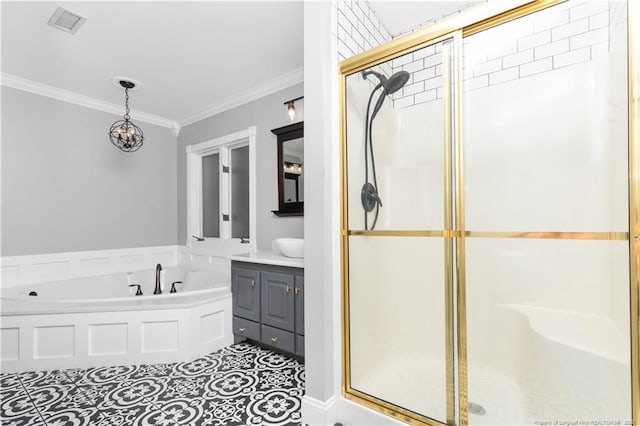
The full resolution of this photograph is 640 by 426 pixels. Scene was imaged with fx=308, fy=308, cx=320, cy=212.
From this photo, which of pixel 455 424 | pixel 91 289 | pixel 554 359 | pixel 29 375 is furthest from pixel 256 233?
pixel 554 359

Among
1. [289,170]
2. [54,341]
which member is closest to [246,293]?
[289,170]

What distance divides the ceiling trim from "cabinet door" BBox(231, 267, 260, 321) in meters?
1.82

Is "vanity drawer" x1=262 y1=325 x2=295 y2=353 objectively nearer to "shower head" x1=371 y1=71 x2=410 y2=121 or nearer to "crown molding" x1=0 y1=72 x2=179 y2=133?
"shower head" x1=371 y1=71 x2=410 y2=121

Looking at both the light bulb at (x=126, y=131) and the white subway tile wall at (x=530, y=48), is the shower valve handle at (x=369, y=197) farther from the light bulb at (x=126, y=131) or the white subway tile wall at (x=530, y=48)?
the light bulb at (x=126, y=131)

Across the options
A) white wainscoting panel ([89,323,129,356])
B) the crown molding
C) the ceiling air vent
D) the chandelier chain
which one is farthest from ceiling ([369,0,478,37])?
the crown molding

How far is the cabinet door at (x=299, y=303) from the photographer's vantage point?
7.50 ft

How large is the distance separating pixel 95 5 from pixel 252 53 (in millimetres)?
1067

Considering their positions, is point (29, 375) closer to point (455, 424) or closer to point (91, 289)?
point (91, 289)

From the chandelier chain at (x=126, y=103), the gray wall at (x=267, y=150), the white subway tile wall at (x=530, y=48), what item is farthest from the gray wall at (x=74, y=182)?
the white subway tile wall at (x=530, y=48)

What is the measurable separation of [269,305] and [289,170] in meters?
1.29

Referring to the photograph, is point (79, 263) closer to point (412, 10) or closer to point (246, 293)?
point (246, 293)

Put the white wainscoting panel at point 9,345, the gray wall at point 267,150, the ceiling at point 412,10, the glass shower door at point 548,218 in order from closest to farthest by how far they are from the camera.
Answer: the glass shower door at point 548,218 → the ceiling at point 412,10 → the white wainscoting panel at point 9,345 → the gray wall at point 267,150

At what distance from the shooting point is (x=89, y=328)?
7.64 feet

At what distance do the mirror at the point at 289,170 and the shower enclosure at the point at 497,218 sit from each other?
131cm
